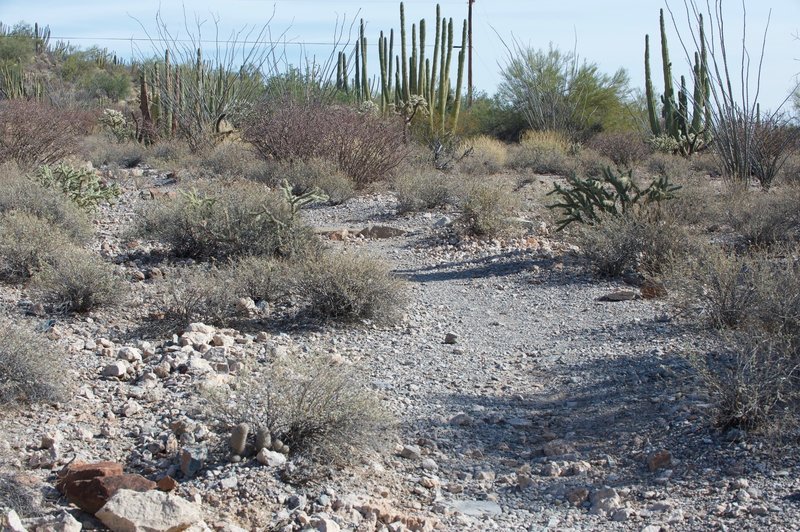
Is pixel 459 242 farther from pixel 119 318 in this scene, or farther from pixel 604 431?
pixel 604 431

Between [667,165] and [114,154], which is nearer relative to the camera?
[667,165]

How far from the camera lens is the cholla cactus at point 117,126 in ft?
85.0

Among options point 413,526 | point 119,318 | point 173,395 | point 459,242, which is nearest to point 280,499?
Result: point 413,526

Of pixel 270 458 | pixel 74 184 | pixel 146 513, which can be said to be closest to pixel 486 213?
pixel 74 184

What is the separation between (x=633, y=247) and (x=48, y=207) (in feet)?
22.1

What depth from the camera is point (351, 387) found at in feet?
17.2

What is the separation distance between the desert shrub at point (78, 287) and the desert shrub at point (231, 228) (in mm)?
2268

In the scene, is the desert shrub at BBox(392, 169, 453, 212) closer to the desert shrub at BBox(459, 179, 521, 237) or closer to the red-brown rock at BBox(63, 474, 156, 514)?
the desert shrub at BBox(459, 179, 521, 237)

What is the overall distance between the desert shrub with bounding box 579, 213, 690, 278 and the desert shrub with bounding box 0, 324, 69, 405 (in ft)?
19.9

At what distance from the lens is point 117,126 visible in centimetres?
2672

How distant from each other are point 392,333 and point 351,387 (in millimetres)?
2427

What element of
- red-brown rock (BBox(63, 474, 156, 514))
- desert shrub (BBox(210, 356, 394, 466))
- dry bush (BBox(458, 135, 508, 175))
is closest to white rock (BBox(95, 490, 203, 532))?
red-brown rock (BBox(63, 474, 156, 514))

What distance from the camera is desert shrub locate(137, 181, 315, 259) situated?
9.98 metres

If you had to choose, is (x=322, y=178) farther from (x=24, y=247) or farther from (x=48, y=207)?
(x=24, y=247)
